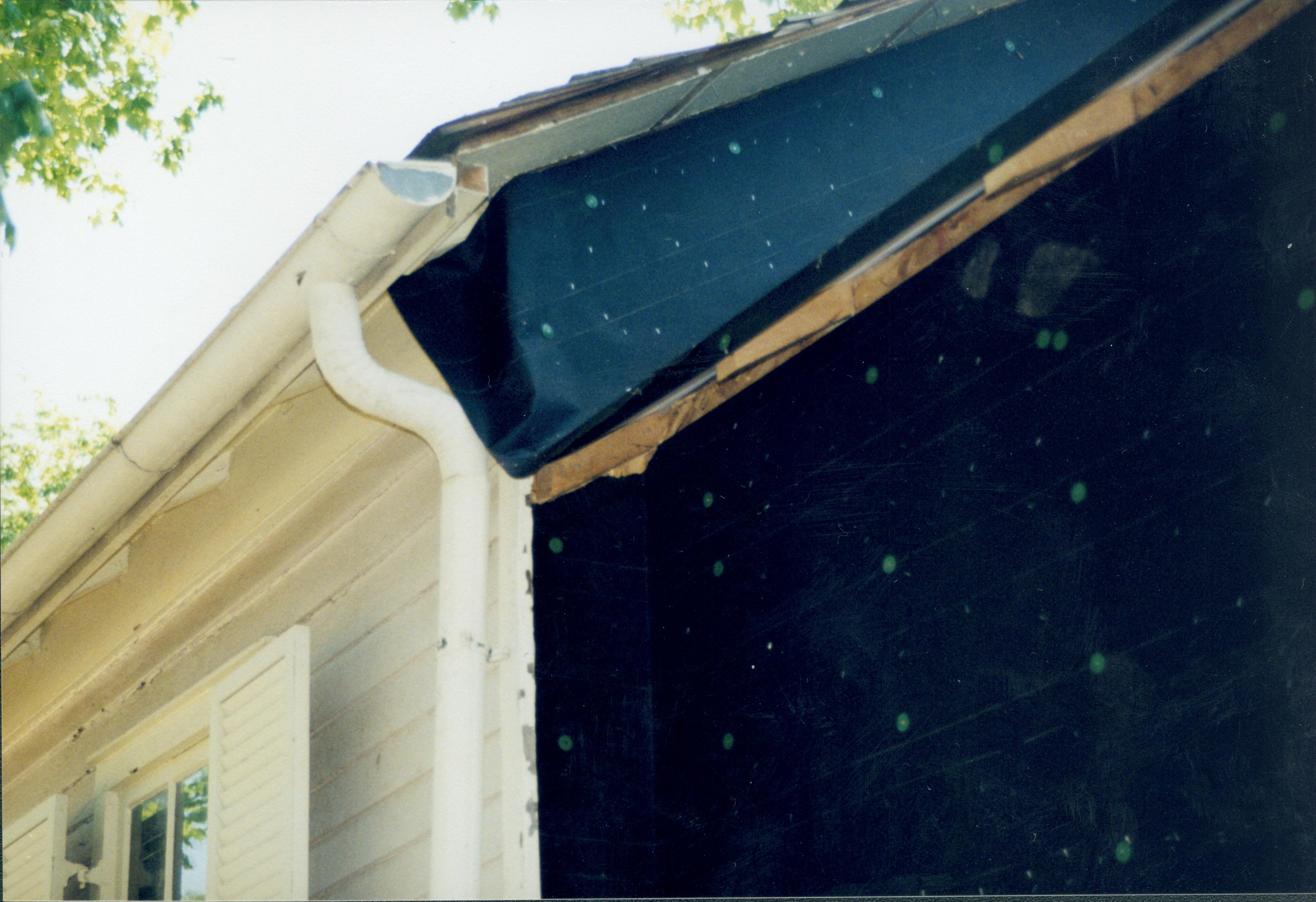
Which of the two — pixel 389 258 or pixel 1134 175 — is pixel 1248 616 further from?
pixel 389 258

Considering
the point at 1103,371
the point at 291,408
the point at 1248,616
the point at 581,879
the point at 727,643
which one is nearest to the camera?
the point at 1248,616

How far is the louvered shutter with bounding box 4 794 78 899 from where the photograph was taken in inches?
199

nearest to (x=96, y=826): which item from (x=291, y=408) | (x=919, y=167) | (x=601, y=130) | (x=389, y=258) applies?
(x=291, y=408)

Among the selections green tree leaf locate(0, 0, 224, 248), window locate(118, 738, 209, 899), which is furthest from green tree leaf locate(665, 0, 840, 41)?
window locate(118, 738, 209, 899)

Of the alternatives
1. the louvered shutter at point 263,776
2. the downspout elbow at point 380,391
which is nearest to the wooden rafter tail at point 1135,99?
the downspout elbow at point 380,391

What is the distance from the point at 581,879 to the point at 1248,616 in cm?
156

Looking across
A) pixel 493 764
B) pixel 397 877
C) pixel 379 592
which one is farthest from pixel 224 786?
pixel 493 764

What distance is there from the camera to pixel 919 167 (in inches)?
117

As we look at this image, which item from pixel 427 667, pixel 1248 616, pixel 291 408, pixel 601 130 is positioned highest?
pixel 601 130

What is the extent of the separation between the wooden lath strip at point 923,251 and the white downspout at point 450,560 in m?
0.37

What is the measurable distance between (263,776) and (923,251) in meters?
2.33

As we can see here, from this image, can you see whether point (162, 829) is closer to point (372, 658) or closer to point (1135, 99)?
point (372, 658)

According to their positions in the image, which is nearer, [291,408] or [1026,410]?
[1026,410]

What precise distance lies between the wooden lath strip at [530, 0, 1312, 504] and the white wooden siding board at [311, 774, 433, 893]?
822mm
